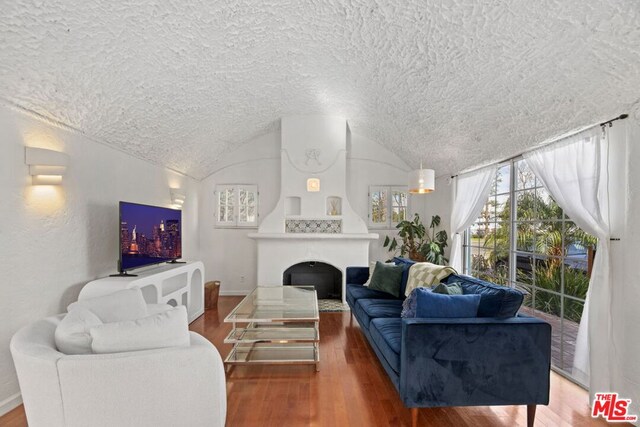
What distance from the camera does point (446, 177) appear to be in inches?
218

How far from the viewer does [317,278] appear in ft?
19.0

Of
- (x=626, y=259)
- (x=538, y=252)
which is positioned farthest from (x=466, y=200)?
(x=626, y=259)

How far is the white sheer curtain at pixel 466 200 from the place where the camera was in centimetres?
433

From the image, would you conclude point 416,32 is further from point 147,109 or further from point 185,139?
point 185,139

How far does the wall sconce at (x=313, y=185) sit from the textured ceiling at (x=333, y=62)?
168 centimetres

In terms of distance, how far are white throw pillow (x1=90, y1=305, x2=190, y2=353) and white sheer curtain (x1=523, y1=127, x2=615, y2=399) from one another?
281cm

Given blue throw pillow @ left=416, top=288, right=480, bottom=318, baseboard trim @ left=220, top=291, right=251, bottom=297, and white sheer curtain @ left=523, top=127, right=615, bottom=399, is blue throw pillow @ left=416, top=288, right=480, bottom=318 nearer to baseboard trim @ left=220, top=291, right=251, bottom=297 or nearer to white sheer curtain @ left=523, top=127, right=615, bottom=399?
white sheer curtain @ left=523, top=127, right=615, bottom=399

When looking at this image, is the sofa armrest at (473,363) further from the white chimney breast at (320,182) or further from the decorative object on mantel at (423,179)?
the white chimney breast at (320,182)

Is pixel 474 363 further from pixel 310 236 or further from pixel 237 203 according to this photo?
pixel 237 203

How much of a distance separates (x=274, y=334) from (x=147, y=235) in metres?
1.88

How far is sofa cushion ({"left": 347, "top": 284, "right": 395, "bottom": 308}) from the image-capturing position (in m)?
3.90

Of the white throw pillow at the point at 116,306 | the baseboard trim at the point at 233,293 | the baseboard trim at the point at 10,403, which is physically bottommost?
the baseboard trim at the point at 233,293

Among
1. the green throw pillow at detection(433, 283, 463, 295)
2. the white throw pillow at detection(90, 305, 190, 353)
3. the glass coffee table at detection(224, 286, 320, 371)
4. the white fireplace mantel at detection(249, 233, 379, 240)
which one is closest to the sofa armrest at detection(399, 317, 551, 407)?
the green throw pillow at detection(433, 283, 463, 295)

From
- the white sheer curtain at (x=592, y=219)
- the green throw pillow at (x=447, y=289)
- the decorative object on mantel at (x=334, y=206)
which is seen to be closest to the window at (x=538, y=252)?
the white sheer curtain at (x=592, y=219)
